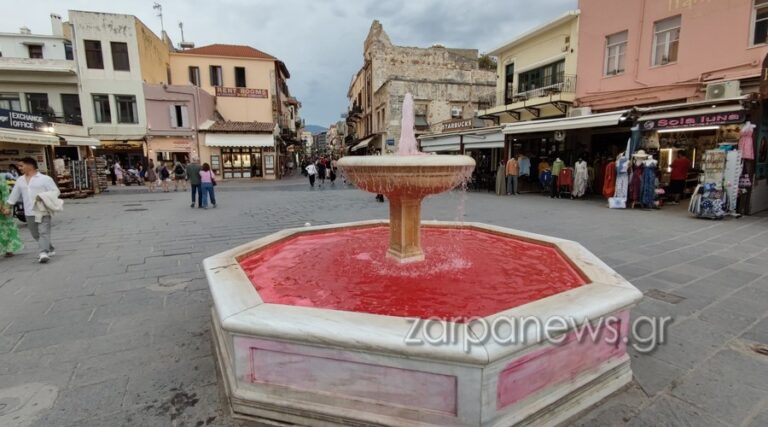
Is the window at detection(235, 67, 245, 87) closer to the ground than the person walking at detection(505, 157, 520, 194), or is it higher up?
higher up

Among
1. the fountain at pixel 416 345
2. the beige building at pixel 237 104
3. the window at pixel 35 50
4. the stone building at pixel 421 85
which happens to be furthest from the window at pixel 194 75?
the fountain at pixel 416 345

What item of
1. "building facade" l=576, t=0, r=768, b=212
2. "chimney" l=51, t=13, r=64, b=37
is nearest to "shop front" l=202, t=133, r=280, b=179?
"chimney" l=51, t=13, r=64, b=37

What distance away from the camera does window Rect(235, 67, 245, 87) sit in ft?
95.3

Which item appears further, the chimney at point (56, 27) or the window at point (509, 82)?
the chimney at point (56, 27)

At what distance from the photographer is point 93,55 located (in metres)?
23.4

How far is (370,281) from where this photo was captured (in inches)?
132

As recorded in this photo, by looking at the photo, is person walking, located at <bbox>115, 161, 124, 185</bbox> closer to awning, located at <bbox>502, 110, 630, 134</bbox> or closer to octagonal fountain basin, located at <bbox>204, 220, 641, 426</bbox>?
awning, located at <bbox>502, 110, 630, 134</bbox>

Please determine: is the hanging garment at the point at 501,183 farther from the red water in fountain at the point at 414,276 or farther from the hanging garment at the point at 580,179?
the red water in fountain at the point at 414,276

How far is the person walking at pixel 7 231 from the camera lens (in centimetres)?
587

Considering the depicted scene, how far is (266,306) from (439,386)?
1177 millimetres

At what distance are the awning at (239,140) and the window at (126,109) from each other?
4554 mm

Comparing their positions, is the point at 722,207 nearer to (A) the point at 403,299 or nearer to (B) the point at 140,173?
(A) the point at 403,299

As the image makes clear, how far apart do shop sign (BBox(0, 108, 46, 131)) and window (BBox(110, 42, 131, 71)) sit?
10.5m

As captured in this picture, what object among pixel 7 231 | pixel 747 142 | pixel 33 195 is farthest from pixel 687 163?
pixel 7 231
